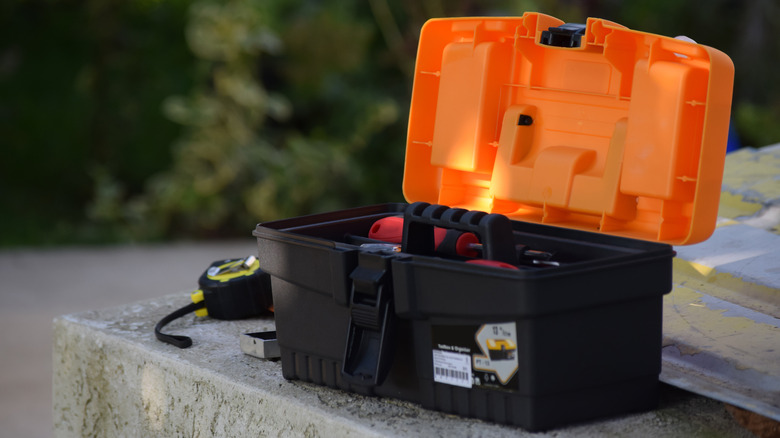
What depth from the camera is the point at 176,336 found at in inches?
58.1

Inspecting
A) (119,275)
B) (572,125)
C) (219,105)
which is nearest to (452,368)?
(572,125)

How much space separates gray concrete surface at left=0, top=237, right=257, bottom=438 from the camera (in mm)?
2955

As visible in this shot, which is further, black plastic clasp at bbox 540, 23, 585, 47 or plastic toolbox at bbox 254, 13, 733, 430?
black plastic clasp at bbox 540, 23, 585, 47

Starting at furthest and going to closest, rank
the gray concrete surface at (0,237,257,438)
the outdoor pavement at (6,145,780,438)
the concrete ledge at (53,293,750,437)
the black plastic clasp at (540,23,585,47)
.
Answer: the gray concrete surface at (0,237,257,438)
the outdoor pavement at (6,145,780,438)
the black plastic clasp at (540,23,585,47)
the concrete ledge at (53,293,750,437)

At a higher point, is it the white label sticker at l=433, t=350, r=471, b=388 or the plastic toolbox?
the plastic toolbox

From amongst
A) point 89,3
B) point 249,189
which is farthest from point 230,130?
point 89,3

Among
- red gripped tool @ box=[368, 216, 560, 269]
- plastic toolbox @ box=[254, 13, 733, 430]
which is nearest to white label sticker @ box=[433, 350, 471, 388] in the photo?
plastic toolbox @ box=[254, 13, 733, 430]

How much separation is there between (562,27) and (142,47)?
4.81 metres

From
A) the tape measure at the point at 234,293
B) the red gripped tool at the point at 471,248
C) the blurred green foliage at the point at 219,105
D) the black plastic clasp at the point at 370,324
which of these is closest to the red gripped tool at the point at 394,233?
the red gripped tool at the point at 471,248

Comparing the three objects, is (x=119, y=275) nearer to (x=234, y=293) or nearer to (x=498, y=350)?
(x=234, y=293)

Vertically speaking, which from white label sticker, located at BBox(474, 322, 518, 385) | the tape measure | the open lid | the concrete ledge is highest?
the open lid

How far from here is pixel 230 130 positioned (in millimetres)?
5086

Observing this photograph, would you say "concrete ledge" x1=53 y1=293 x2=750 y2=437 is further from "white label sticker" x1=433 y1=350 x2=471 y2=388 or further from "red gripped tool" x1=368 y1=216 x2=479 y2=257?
"red gripped tool" x1=368 y1=216 x2=479 y2=257

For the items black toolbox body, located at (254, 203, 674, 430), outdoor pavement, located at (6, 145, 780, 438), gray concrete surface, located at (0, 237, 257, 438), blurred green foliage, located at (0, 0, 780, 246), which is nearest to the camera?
black toolbox body, located at (254, 203, 674, 430)
